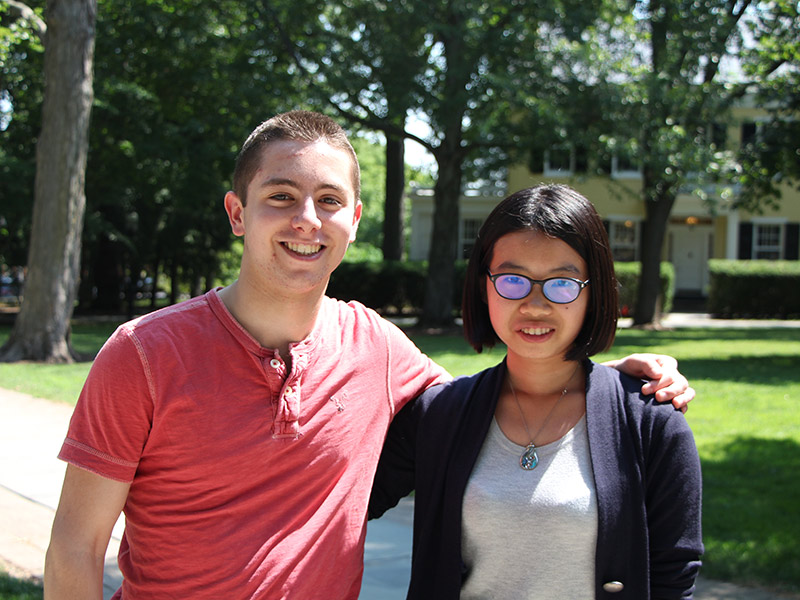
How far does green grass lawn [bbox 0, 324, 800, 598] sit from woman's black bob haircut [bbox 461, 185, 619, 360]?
9.61ft

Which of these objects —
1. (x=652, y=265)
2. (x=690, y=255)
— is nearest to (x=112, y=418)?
(x=652, y=265)

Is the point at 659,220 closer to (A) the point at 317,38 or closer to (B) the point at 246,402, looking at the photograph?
(A) the point at 317,38

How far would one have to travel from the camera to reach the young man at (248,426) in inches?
73.7

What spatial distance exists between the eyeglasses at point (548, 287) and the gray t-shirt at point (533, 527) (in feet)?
1.20

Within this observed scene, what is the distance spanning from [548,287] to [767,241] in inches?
1215

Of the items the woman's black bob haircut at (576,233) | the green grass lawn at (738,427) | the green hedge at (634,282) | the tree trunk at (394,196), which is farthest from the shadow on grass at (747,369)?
the tree trunk at (394,196)

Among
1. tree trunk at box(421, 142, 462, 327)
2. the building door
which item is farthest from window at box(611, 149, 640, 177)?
tree trunk at box(421, 142, 462, 327)

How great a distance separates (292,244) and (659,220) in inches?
797

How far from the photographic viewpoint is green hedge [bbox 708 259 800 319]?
82.7 feet

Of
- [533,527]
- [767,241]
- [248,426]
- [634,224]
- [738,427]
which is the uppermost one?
[634,224]

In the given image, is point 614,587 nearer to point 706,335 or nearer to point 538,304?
point 538,304

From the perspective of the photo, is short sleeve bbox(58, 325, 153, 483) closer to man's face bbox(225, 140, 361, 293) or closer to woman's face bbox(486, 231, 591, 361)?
man's face bbox(225, 140, 361, 293)

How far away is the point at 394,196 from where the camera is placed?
24.3 m

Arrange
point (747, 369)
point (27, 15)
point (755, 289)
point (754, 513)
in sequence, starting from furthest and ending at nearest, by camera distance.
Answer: point (755, 289) → point (27, 15) → point (747, 369) → point (754, 513)
